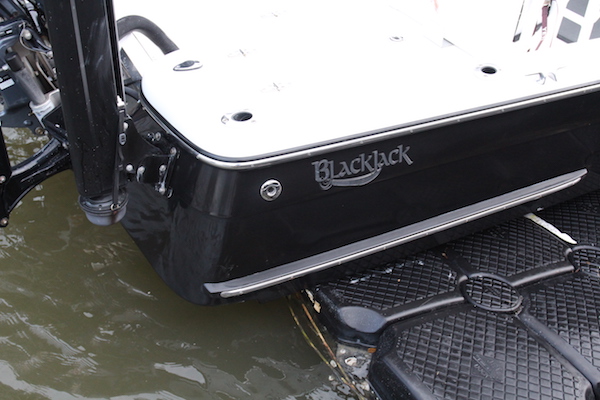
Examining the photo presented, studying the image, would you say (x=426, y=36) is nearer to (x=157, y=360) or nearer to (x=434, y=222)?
(x=434, y=222)

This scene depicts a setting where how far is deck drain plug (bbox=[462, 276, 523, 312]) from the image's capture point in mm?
2010

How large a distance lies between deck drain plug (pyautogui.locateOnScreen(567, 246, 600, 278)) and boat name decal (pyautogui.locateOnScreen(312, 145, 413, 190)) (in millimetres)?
848

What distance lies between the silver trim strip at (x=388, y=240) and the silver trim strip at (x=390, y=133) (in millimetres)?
373

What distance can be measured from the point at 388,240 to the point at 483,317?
41 centimetres

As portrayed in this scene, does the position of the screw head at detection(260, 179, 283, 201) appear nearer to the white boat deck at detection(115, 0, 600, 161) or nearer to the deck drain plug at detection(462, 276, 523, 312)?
the white boat deck at detection(115, 0, 600, 161)

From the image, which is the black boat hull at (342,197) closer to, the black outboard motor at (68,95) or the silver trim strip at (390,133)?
the silver trim strip at (390,133)

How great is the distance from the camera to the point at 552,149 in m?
2.19

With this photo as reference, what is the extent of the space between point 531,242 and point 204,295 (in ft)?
4.26

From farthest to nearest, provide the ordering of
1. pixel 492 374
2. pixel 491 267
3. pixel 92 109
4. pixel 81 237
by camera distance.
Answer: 1. pixel 81 237
2. pixel 491 267
3. pixel 492 374
4. pixel 92 109

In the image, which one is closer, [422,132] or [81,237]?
[422,132]

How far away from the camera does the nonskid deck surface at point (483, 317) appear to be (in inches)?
70.3

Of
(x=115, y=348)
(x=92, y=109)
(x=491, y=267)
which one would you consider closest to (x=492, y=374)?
(x=491, y=267)

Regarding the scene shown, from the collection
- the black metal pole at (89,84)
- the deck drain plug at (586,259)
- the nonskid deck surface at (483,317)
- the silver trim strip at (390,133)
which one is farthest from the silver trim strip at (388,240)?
the black metal pole at (89,84)

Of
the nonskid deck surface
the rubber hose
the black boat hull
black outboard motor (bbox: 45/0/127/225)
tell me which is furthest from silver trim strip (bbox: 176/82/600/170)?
the nonskid deck surface
